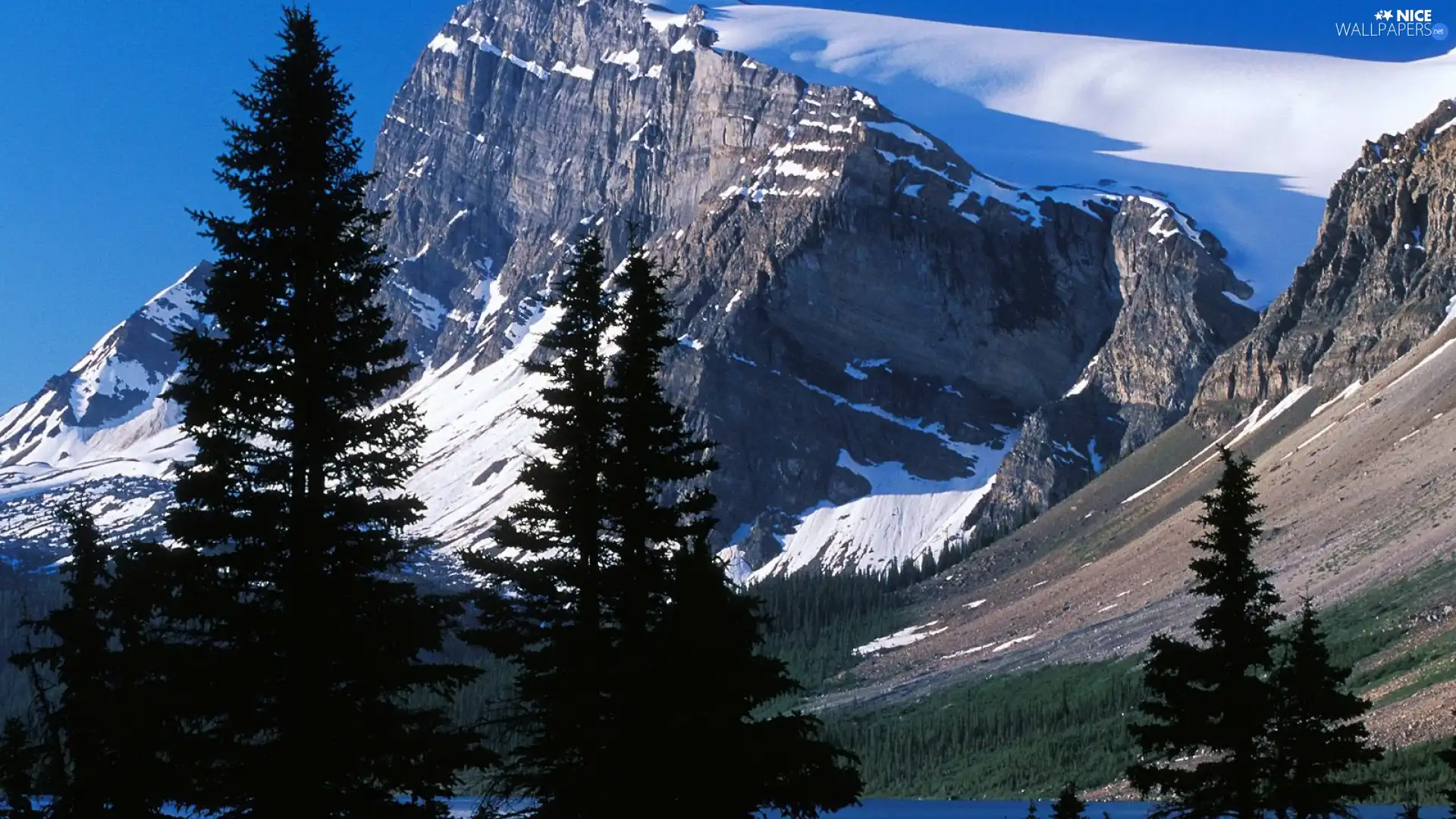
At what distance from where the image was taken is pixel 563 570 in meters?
31.6

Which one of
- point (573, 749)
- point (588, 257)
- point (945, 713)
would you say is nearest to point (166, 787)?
point (573, 749)

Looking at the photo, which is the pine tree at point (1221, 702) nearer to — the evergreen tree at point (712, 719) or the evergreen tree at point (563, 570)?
the evergreen tree at point (712, 719)

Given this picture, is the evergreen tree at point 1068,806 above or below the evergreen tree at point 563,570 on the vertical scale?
below

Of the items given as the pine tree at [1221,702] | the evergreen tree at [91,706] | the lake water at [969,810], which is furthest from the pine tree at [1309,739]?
the lake water at [969,810]

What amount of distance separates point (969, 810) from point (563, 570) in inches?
4190

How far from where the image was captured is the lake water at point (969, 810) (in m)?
110

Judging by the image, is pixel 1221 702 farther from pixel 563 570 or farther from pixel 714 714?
pixel 563 570

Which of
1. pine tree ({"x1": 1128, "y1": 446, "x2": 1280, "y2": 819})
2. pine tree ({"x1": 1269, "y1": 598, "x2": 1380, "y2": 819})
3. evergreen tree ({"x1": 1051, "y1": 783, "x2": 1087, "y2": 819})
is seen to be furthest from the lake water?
pine tree ({"x1": 1128, "y1": 446, "x2": 1280, "y2": 819})

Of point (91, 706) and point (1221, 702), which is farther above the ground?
point (91, 706)

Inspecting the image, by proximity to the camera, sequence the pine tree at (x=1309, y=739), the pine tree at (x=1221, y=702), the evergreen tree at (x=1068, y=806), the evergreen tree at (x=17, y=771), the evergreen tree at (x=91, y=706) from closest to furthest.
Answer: the pine tree at (x=1221, y=702)
the evergreen tree at (x=91, y=706)
the pine tree at (x=1309, y=739)
the evergreen tree at (x=17, y=771)
the evergreen tree at (x=1068, y=806)

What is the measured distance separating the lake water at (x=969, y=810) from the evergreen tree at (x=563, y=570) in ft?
242

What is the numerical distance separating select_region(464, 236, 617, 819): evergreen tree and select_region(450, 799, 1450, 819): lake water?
73.9m

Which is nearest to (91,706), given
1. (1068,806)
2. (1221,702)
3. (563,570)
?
(563,570)

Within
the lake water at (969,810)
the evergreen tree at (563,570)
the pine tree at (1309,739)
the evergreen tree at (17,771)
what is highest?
the evergreen tree at (563,570)
